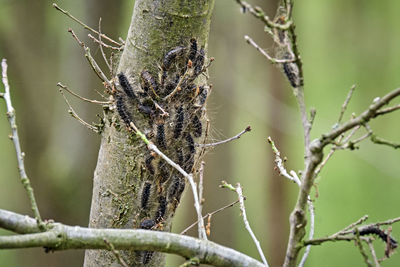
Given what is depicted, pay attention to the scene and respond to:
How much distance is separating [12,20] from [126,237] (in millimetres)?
4761

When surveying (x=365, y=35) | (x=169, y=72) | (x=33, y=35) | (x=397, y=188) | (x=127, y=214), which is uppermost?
(x=365, y=35)

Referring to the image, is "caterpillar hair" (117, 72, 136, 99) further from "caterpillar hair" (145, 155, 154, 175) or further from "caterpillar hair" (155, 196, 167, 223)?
"caterpillar hair" (155, 196, 167, 223)

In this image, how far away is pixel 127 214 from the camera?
7.53ft

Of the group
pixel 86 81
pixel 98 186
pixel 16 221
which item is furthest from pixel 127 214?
pixel 86 81

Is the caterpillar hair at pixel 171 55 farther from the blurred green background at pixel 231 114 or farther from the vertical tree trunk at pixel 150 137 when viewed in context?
the blurred green background at pixel 231 114

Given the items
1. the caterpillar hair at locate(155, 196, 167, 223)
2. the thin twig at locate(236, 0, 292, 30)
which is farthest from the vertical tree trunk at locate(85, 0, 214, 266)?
the thin twig at locate(236, 0, 292, 30)

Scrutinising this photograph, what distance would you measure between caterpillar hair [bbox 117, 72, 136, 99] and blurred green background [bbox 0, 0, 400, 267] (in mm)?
753

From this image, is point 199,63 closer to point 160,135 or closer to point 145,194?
point 160,135

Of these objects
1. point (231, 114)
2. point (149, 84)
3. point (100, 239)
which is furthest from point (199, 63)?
point (231, 114)

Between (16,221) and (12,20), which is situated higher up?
(12,20)

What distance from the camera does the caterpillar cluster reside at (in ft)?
7.29

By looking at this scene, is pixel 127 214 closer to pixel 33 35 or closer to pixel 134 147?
pixel 134 147

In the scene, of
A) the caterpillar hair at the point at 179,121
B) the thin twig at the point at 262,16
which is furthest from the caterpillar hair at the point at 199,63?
the thin twig at the point at 262,16

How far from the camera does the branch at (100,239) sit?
1.50m
